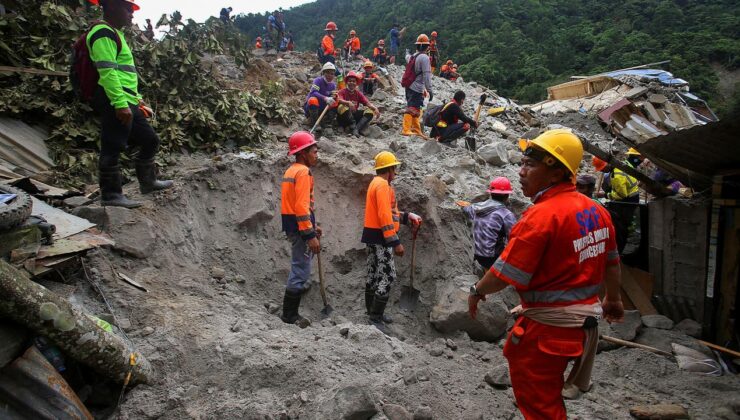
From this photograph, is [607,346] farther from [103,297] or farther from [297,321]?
[103,297]

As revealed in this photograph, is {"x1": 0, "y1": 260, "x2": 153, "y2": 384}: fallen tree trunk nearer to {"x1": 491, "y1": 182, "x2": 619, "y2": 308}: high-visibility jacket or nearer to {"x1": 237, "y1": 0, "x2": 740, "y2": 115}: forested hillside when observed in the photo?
{"x1": 491, "y1": 182, "x2": 619, "y2": 308}: high-visibility jacket

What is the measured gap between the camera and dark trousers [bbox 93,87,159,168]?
4020 mm

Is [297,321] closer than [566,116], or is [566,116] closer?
[297,321]

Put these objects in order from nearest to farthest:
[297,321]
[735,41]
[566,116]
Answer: [297,321]
[566,116]
[735,41]

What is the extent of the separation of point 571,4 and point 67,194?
49.8 meters

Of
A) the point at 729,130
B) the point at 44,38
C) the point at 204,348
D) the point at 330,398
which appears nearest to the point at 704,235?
the point at 729,130

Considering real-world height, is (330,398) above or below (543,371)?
below

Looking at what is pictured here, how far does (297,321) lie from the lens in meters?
4.58

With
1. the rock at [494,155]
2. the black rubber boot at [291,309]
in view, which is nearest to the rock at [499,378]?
the black rubber boot at [291,309]

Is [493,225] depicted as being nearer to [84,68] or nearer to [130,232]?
[130,232]

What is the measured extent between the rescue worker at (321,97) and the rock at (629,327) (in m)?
5.77

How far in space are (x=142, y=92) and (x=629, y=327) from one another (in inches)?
275

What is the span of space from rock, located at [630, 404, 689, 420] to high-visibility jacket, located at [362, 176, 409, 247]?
258 cm

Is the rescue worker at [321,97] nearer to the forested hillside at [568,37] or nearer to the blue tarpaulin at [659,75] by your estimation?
the blue tarpaulin at [659,75]
